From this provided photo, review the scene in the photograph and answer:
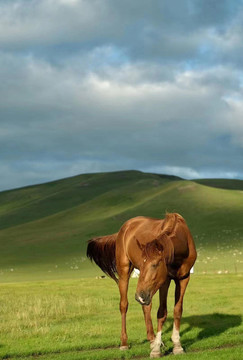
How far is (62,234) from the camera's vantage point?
10588cm

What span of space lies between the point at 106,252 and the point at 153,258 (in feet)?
13.7

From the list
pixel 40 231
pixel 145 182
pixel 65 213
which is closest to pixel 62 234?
pixel 40 231

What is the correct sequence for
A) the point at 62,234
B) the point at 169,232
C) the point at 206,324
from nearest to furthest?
the point at 169,232 < the point at 206,324 < the point at 62,234

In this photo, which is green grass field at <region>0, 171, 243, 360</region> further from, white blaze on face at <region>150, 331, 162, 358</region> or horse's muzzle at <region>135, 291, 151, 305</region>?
horse's muzzle at <region>135, 291, 151, 305</region>

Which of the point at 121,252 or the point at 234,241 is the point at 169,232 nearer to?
the point at 121,252

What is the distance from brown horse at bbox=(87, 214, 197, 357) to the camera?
38.9 ft

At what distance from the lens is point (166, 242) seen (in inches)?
482

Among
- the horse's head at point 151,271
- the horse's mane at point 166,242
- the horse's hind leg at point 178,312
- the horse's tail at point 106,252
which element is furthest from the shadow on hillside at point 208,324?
the horse's mane at point 166,242

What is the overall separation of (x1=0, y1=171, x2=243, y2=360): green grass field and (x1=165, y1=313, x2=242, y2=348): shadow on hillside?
32 millimetres

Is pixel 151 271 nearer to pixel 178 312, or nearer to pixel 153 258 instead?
pixel 153 258

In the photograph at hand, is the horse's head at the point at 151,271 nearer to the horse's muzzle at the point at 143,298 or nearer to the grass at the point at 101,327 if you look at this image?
A: the horse's muzzle at the point at 143,298

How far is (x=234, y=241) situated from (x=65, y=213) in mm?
66865

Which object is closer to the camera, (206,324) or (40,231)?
(206,324)

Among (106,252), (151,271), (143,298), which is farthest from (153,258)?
(106,252)
